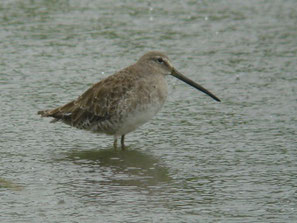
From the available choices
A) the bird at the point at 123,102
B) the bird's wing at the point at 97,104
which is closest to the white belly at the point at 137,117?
the bird at the point at 123,102

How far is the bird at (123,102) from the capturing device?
24.0 feet

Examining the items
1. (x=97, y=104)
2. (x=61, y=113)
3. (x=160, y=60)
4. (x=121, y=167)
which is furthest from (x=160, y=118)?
(x=121, y=167)

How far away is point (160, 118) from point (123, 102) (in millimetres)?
1197

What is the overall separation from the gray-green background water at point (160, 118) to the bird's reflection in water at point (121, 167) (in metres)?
0.02

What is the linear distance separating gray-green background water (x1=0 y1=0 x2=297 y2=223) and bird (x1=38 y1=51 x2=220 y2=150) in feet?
0.78

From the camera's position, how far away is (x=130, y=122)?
7324mm

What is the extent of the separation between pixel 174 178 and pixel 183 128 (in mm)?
1557

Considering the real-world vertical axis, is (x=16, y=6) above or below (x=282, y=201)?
above

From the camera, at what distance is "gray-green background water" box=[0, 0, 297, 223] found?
19.2 feet

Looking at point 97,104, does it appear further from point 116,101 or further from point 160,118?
point 160,118

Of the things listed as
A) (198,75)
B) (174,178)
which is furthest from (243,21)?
(174,178)

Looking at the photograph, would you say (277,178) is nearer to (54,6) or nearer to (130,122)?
(130,122)

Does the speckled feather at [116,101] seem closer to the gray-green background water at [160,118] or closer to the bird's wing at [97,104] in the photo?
the bird's wing at [97,104]

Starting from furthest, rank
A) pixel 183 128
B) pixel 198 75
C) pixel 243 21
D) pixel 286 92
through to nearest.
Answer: pixel 243 21 → pixel 198 75 → pixel 286 92 → pixel 183 128
